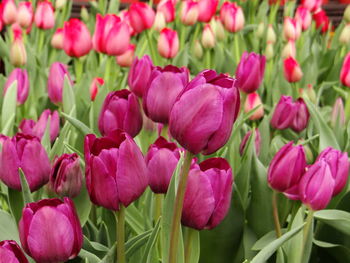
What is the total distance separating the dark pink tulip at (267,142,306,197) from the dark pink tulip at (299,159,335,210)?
0.9 inches

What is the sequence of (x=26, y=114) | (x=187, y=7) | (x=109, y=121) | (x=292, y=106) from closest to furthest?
(x=109, y=121), (x=292, y=106), (x=26, y=114), (x=187, y=7)

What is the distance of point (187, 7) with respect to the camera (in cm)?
177

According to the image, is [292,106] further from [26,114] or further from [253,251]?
[26,114]

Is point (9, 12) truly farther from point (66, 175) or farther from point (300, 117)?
point (66, 175)

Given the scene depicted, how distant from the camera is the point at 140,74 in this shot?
872 millimetres

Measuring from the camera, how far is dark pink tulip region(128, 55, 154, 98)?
864 mm

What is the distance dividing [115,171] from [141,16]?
1.08 meters

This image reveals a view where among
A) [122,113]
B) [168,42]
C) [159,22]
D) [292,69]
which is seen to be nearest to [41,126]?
[122,113]

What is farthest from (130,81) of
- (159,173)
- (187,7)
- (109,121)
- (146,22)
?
(187,7)

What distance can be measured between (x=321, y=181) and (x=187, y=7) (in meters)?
1.18

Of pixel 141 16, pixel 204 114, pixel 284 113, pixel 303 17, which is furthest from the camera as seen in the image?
pixel 303 17

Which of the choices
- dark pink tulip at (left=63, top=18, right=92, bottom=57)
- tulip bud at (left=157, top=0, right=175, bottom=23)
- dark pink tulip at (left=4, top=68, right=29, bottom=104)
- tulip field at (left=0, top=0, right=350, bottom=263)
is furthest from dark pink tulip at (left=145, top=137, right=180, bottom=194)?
A: tulip bud at (left=157, top=0, right=175, bottom=23)

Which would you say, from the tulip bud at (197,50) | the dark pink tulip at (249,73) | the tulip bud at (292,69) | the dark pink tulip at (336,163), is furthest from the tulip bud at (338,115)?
the tulip bud at (197,50)

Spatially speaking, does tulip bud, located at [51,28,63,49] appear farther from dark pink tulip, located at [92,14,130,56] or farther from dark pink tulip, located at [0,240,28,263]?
dark pink tulip, located at [0,240,28,263]
